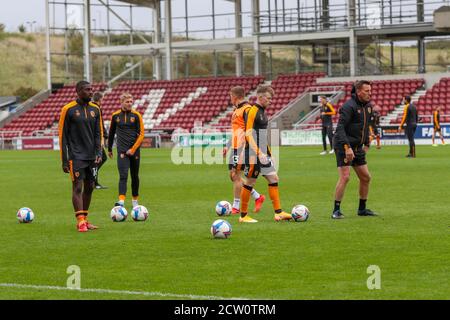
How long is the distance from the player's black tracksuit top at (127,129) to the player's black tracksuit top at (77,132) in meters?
2.87

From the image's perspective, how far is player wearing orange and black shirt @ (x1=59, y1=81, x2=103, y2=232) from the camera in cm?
1534

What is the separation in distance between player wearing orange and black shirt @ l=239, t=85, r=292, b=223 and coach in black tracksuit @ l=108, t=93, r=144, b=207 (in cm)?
299

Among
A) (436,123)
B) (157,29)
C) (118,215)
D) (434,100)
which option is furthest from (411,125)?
(157,29)

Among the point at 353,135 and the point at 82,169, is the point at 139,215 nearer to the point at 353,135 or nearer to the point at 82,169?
the point at 82,169

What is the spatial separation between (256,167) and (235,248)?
330 cm

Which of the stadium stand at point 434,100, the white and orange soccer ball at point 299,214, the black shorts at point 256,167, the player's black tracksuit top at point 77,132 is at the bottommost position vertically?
the white and orange soccer ball at point 299,214

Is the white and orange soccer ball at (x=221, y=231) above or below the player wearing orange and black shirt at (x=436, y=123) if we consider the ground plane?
below

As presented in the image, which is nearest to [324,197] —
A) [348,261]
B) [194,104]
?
[348,261]

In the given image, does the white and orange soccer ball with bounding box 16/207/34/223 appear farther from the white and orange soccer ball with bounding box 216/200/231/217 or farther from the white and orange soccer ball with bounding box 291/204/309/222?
the white and orange soccer ball with bounding box 291/204/309/222

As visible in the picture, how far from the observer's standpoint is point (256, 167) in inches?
630

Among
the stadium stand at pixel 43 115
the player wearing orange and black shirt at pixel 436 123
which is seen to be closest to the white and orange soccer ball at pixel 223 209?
the player wearing orange and black shirt at pixel 436 123

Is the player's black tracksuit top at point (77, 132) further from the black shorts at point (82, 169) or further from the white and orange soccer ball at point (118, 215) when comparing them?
the white and orange soccer ball at point (118, 215)

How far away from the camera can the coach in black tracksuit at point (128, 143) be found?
18.4 meters
